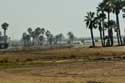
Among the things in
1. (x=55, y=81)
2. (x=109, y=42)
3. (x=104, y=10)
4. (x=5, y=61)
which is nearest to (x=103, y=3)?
(x=104, y=10)

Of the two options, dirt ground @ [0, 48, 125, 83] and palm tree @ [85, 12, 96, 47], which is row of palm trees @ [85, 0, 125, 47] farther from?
dirt ground @ [0, 48, 125, 83]

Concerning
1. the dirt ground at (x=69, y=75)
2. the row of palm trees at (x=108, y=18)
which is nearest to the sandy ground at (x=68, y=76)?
the dirt ground at (x=69, y=75)

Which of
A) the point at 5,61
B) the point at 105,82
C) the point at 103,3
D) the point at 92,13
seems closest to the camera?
the point at 105,82

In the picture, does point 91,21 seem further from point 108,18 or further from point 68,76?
point 68,76

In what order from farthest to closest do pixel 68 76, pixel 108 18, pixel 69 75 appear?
pixel 108 18
pixel 69 75
pixel 68 76

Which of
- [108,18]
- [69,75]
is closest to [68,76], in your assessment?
[69,75]

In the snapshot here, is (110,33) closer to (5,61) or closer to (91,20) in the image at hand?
(91,20)

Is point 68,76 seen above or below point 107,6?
below

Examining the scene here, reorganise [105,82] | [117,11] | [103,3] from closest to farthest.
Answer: [105,82]
[117,11]
[103,3]

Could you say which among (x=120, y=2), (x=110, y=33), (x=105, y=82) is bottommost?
(x=105, y=82)

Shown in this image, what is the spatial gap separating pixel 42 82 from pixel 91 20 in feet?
339

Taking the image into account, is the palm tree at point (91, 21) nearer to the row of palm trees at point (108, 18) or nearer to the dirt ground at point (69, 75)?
the row of palm trees at point (108, 18)

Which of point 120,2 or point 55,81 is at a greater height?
point 120,2

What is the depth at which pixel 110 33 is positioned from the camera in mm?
127062
